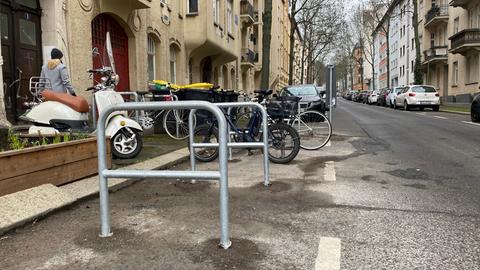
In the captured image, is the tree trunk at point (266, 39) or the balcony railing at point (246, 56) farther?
the balcony railing at point (246, 56)

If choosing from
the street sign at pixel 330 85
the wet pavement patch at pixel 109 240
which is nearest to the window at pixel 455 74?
the street sign at pixel 330 85

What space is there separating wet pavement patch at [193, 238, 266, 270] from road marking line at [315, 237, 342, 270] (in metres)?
0.43

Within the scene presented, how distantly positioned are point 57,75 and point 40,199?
3.78m

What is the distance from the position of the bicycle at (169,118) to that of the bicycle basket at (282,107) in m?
2.95

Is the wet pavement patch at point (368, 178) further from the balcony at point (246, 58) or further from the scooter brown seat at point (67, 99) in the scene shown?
the balcony at point (246, 58)

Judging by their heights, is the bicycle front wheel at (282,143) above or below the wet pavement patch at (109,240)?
above

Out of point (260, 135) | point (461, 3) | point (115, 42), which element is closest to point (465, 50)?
point (461, 3)

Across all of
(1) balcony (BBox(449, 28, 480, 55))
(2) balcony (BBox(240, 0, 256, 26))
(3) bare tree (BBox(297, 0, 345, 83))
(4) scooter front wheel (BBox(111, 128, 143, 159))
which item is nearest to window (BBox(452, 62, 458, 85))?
(1) balcony (BBox(449, 28, 480, 55))

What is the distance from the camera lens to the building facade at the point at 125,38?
10609mm

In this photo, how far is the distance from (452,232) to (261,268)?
1.88 meters

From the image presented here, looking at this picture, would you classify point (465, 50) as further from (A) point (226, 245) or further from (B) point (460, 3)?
(A) point (226, 245)

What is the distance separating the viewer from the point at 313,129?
31.1ft

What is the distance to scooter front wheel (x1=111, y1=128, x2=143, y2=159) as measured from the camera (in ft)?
24.7

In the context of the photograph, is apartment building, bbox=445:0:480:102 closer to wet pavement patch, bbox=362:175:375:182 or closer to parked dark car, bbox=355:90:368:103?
parked dark car, bbox=355:90:368:103
